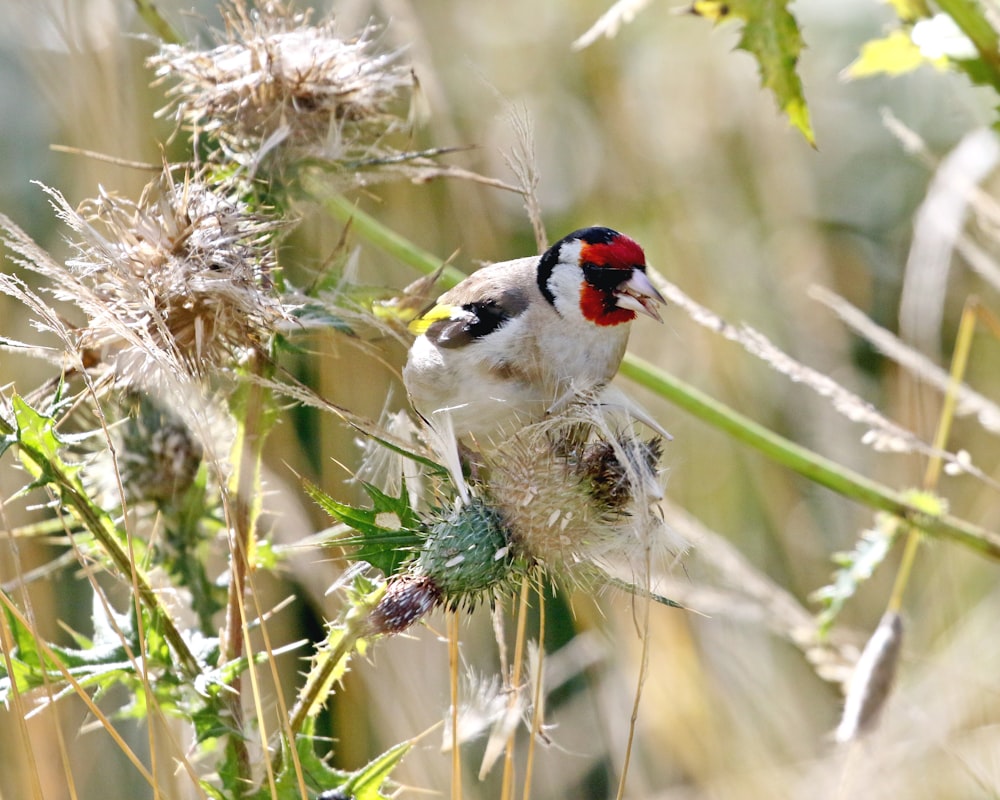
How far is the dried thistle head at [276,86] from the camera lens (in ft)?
5.94

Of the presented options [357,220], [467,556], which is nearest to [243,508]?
[467,556]

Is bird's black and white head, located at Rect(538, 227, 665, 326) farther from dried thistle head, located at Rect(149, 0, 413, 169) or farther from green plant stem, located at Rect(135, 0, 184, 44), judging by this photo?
green plant stem, located at Rect(135, 0, 184, 44)

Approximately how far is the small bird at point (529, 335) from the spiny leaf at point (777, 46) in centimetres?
36

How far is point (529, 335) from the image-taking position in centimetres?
195

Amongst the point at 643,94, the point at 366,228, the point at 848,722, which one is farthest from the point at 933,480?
the point at 643,94

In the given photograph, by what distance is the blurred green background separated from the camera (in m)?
2.67

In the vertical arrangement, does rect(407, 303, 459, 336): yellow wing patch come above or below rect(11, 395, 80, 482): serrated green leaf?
below

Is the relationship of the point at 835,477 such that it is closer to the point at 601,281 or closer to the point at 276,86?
the point at 601,281

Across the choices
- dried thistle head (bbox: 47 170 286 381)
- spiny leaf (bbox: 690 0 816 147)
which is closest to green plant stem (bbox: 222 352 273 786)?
dried thistle head (bbox: 47 170 286 381)

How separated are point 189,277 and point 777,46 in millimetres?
1037

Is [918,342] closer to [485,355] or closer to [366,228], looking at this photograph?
[485,355]

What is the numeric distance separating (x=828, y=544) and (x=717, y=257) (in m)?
1.09

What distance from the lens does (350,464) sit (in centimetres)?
303

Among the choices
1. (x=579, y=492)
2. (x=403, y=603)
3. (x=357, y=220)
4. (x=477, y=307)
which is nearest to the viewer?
(x=403, y=603)
